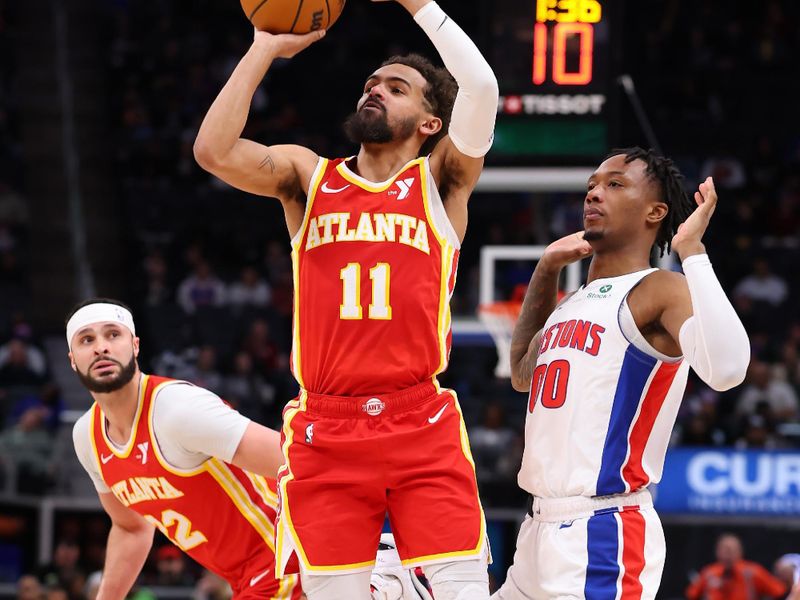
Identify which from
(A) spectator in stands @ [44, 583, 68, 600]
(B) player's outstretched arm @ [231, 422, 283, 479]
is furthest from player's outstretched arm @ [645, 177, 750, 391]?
(A) spectator in stands @ [44, 583, 68, 600]

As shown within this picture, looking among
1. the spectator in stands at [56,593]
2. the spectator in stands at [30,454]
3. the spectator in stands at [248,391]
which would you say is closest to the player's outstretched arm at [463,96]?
the spectator in stands at [56,593]

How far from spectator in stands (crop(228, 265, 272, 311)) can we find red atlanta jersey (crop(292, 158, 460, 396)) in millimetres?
10811

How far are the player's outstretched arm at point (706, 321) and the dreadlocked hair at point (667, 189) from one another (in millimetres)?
420

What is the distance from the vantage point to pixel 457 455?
4766mm

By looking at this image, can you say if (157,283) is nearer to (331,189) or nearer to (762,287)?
(762,287)

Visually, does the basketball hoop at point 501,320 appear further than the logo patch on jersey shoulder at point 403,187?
Yes

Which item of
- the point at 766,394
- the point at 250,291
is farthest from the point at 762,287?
the point at 250,291

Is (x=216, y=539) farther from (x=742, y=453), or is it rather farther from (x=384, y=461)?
(x=742, y=453)

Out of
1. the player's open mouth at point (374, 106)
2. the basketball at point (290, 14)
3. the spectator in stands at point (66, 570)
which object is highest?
the basketball at point (290, 14)

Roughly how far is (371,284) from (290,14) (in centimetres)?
97

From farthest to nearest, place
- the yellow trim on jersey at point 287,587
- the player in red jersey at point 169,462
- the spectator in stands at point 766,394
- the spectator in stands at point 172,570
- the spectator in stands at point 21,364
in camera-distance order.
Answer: the spectator in stands at point 21,364 → the spectator in stands at point 766,394 → the spectator in stands at point 172,570 → the player in red jersey at point 169,462 → the yellow trim on jersey at point 287,587

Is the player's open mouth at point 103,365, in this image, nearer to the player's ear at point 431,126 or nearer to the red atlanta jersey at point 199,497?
the red atlanta jersey at point 199,497

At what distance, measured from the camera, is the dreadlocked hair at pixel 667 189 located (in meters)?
4.98

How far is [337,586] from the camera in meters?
4.66
